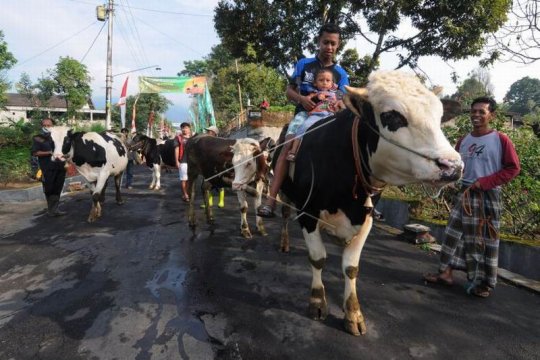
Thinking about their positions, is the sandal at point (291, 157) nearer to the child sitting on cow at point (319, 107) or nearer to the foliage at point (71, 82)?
the child sitting on cow at point (319, 107)

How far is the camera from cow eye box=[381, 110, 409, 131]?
2.21 metres

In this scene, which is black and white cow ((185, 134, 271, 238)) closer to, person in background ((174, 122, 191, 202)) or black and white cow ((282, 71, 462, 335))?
black and white cow ((282, 71, 462, 335))

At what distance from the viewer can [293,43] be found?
12.7m

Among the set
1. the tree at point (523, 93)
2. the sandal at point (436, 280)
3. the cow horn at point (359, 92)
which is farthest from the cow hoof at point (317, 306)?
the tree at point (523, 93)

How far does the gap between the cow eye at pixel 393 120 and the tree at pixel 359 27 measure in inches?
421

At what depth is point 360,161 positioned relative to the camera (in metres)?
2.69

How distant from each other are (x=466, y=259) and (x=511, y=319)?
0.73 metres

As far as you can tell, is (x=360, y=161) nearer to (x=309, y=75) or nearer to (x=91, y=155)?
(x=309, y=75)

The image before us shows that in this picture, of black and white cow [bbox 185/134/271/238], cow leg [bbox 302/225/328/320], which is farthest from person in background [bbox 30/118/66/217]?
cow leg [bbox 302/225/328/320]

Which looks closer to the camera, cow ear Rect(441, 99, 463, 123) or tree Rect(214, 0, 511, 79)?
cow ear Rect(441, 99, 463, 123)

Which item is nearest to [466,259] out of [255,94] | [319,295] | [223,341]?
[319,295]

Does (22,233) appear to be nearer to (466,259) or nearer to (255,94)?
(466,259)

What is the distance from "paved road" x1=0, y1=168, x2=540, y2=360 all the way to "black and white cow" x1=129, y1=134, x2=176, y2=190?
6.49 meters

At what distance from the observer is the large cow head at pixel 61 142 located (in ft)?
23.3
